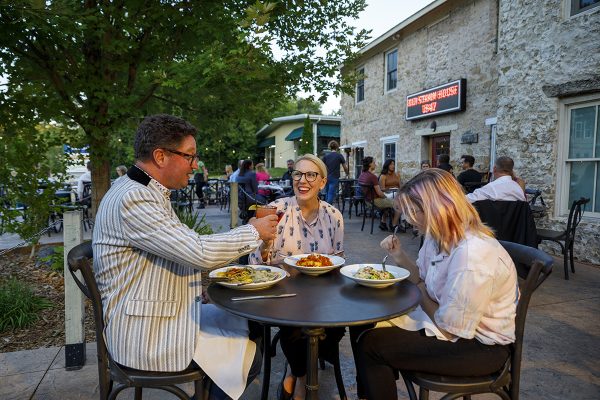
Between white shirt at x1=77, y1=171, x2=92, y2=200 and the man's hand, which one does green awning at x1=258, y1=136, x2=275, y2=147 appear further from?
the man's hand

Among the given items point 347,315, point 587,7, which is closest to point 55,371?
point 347,315

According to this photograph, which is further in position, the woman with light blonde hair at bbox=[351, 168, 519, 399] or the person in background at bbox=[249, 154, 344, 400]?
the person in background at bbox=[249, 154, 344, 400]

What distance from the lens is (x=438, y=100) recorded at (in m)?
9.91

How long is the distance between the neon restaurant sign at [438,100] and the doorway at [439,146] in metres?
0.68

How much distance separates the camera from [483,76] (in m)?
8.67

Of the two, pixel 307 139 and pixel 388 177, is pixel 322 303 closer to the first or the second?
pixel 388 177

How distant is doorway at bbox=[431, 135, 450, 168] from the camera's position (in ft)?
33.1

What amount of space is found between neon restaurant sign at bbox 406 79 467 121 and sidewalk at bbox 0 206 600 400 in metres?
A: 6.30

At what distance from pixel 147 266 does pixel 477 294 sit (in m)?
1.31

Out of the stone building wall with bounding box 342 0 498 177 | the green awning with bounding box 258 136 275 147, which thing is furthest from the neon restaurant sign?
the green awning with bounding box 258 136 275 147

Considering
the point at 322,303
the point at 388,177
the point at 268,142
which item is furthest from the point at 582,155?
the point at 268,142

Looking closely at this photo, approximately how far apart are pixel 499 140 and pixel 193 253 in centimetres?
666

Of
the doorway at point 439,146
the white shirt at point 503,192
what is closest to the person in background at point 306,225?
the white shirt at point 503,192

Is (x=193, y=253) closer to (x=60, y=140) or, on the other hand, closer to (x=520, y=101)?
(x=60, y=140)
